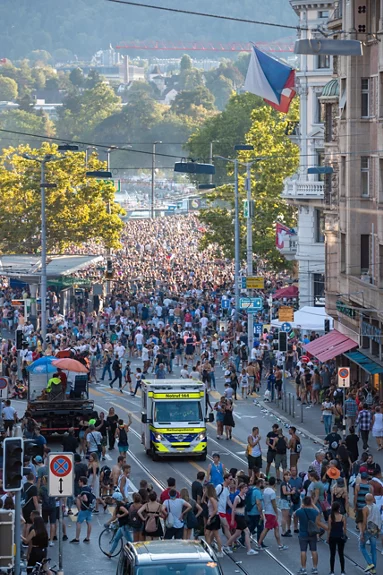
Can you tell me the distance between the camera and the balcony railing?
6819cm

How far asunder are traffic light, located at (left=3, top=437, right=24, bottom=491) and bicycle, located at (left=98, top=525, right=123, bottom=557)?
542cm

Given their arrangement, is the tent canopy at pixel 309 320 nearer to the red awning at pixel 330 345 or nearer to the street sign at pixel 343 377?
the red awning at pixel 330 345

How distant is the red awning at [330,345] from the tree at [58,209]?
3582 cm

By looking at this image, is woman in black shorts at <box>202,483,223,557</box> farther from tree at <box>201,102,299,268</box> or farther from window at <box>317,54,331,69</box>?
tree at <box>201,102,299,268</box>

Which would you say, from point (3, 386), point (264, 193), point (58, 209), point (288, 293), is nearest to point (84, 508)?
point (3, 386)

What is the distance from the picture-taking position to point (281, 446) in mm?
33344

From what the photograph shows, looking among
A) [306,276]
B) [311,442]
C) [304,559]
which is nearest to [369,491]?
[304,559]

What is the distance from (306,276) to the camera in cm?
6906

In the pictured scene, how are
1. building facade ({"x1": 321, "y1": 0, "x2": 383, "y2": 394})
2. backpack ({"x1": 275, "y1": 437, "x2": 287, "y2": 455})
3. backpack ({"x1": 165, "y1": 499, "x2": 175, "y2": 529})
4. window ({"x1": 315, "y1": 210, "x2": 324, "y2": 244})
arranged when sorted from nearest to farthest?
backpack ({"x1": 165, "y1": 499, "x2": 175, "y2": 529}) < backpack ({"x1": 275, "y1": 437, "x2": 287, "y2": 455}) < building facade ({"x1": 321, "y1": 0, "x2": 383, "y2": 394}) < window ({"x1": 315, "y1": 210, "x2": 324, "y2": 244})

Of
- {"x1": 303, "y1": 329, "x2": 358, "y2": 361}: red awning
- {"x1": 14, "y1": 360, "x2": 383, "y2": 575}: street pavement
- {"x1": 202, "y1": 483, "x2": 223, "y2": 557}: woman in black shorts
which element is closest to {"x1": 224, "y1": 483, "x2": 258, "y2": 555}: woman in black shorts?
{"x1": 14, "y1": 360, "x2": 383, "y2": 575}: street pavement

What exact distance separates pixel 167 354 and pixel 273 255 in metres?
24.1

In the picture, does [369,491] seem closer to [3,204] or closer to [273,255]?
[273,255]

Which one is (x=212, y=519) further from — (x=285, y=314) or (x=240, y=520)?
(x=285, y=314)

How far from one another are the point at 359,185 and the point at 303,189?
20822 mm
